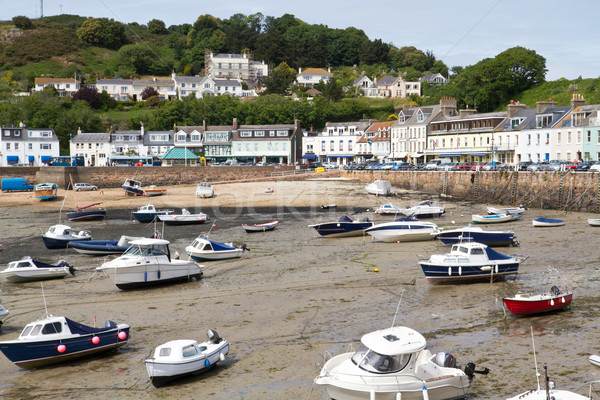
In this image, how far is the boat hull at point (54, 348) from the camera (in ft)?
49.0

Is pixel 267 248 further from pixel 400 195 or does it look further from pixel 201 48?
pixel 201 48

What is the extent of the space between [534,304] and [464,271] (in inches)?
181

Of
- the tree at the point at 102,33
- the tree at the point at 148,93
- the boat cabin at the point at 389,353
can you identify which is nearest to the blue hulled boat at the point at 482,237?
the boat cabin at the point at 389,353

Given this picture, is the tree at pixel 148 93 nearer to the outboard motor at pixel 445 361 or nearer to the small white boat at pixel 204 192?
the small white boat at pixel 204 192

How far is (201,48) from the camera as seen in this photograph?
179375 millimetres

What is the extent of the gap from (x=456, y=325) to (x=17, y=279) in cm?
1873

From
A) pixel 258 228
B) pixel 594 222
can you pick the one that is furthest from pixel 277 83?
pixel 594 222

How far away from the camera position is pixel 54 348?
15250 mm

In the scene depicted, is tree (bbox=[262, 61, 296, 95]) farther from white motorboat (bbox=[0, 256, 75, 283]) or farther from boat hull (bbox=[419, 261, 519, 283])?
boat hull (bbox=[419, 261, 519, 283])

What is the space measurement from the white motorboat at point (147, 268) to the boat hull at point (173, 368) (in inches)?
373

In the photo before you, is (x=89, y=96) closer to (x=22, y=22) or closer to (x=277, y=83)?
(x=277, y=83)

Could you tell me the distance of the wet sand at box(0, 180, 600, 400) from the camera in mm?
14039

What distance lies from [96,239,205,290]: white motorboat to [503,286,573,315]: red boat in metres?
13.0

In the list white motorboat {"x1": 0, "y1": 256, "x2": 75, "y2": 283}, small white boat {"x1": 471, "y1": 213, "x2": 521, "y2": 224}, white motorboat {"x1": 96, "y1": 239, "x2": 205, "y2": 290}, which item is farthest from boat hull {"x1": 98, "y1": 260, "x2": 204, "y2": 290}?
small white boat {"x1": 471, "y1": 213, "x2": 521, "y2": 224}
